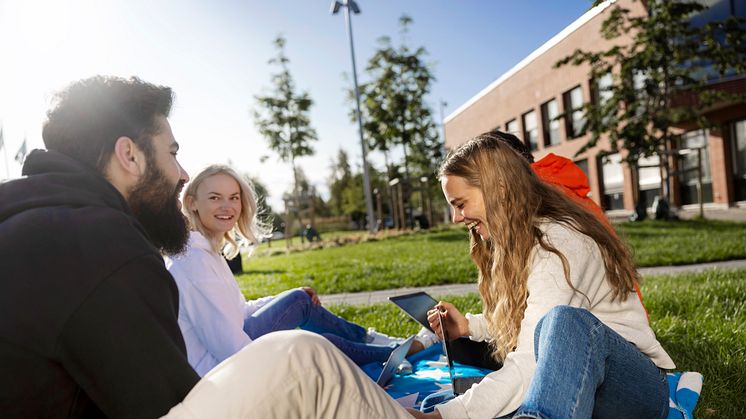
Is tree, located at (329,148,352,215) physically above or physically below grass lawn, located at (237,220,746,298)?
above

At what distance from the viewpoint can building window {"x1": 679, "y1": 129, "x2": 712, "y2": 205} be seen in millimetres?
20656

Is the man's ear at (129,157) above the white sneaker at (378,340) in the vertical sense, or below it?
above

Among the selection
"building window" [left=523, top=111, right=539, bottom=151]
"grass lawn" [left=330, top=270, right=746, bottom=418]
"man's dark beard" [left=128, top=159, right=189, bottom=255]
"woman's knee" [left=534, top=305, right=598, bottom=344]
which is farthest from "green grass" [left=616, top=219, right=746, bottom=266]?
"building window" [left=523, top=111, right=539, bottom=151]

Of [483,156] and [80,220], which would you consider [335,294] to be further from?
[80,220]

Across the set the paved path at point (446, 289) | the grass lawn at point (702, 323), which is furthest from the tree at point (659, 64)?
the grass lawn at point (702, 323)

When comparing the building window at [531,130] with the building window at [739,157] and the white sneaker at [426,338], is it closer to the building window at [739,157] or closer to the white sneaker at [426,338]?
the building window at [739,157]

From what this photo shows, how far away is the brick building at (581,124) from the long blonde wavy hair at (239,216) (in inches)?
353

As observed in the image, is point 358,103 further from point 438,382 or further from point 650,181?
point 438,382

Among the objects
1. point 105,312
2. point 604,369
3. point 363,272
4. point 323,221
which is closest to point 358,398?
point 105,312

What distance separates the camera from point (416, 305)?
3.57 meters

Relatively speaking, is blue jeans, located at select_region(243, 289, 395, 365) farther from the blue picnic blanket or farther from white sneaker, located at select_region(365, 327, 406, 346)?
white sneaker, located at select_region(365, 327, 406, 346)

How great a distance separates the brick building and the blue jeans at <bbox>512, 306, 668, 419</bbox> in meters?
10.3

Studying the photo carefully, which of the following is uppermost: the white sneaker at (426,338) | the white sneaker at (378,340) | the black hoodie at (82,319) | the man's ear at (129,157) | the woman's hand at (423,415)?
the man's ear at (129,157)

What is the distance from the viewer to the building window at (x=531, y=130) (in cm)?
3106
